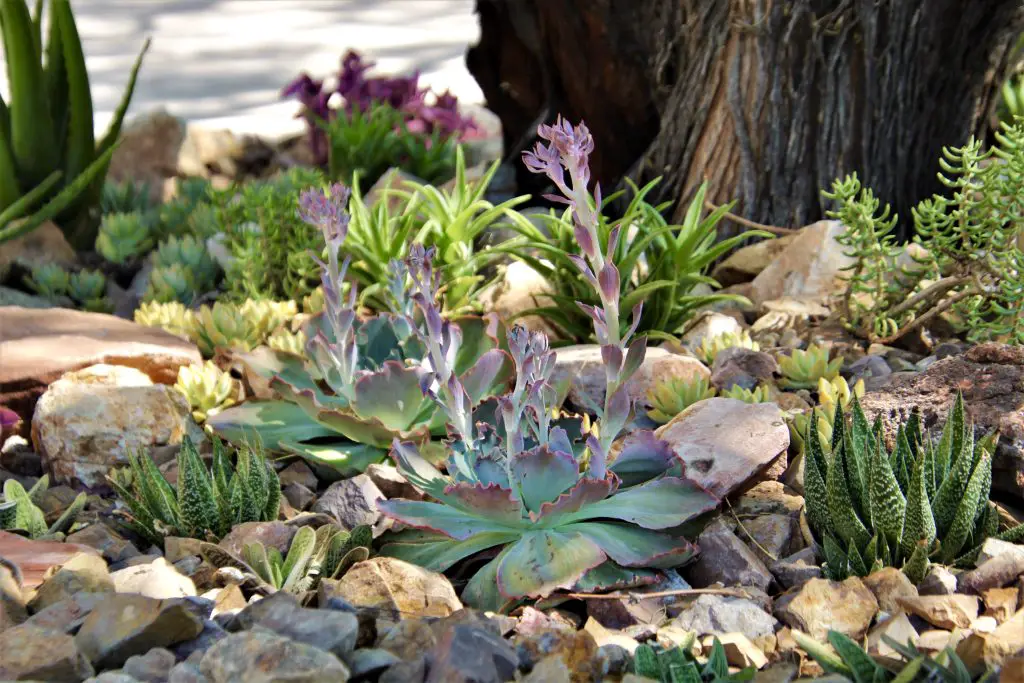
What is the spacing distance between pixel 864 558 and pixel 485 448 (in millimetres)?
845

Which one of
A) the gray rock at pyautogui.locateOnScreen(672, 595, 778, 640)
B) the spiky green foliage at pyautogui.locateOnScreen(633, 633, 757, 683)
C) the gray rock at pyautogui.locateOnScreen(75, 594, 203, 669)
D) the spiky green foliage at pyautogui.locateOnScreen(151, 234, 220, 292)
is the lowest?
the spiky green foliage at pyautogui.locateOnScreen(151, 234, 220, 292)

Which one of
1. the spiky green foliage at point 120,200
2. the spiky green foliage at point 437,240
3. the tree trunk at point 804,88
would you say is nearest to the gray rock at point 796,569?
the spiky green foliage at point 437,240

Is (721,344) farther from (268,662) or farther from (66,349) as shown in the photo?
(66,349)

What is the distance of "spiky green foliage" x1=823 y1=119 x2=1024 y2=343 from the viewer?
9.74 feet

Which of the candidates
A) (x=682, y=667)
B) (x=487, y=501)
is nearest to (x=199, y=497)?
(x=487, y=501)

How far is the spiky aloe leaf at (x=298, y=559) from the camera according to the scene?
2.14 meters

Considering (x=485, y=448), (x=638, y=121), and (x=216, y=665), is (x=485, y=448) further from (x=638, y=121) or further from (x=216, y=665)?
(x=638, y=121)

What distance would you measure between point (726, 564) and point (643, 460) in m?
0.30

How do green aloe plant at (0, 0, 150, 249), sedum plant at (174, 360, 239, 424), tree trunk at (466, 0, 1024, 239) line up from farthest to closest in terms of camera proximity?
green aloe plant at (0, 0, 150, 249), tree trunk at (466, 0, 1024, 239), sedum plant at (174, 360, 239, 424)

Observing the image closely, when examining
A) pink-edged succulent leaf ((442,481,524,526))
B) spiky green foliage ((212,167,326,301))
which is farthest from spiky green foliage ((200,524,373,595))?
spiky green foliage ((212,167,326,301))

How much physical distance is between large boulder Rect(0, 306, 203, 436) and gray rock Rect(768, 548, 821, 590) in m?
2.06

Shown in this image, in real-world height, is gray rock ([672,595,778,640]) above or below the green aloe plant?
below

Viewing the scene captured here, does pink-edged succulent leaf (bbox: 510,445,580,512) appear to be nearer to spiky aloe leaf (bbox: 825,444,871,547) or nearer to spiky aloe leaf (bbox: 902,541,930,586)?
spiky aloe leaf (bbox: 825,444,871,547)

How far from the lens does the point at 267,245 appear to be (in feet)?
13.7
